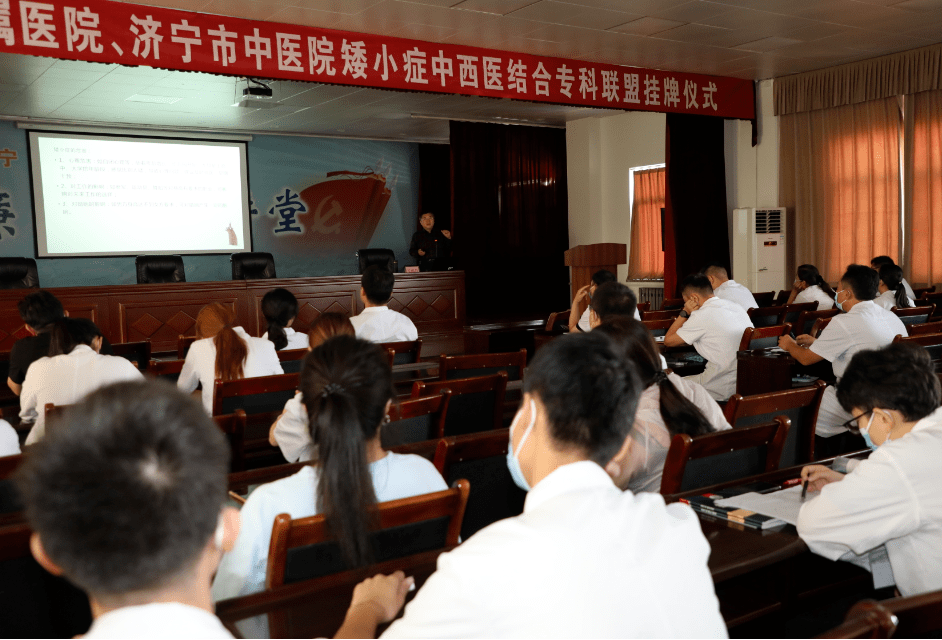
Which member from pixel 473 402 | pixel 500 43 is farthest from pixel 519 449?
pixel 500 43

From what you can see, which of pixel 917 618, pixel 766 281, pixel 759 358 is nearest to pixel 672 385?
pixel 917 618

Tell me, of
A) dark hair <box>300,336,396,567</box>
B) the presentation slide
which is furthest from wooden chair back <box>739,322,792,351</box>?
the presentation slide

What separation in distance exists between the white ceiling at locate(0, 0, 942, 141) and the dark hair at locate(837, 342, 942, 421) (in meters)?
4.42

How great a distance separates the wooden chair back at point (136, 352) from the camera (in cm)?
433

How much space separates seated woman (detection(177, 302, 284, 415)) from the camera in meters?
3.24

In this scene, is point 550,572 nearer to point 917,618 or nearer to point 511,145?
point 917,618

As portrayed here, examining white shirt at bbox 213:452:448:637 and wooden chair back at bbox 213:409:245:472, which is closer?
white shirt at bbox 213:452:448:637

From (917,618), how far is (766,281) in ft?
26.8

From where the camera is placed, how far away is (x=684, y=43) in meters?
6.73

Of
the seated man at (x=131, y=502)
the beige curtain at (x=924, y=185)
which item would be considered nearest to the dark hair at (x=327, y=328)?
the seated man at (x=131, y=502)

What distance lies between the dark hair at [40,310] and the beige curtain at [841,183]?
7.25 metres

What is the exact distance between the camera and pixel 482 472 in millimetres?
2113

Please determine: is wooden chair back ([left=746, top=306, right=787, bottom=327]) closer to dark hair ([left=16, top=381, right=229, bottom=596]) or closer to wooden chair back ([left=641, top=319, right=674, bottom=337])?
wooden chair back ([left=641, top=319, right=674, bottom=337])

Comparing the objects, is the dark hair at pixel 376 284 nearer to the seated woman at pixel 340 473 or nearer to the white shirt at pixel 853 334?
the white shirt at pixel 853 334
